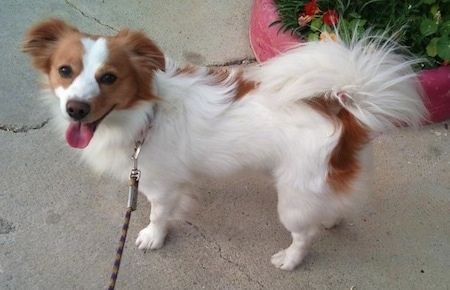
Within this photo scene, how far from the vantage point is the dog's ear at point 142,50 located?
6.96ft

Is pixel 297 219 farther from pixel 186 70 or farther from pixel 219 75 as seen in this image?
pixel 186 70

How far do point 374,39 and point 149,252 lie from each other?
1619 mm

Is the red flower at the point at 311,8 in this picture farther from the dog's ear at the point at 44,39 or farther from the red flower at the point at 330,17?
the dog's ear at the point at 44,39

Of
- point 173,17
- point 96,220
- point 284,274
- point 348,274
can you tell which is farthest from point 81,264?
point 173,17

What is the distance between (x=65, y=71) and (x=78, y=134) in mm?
280

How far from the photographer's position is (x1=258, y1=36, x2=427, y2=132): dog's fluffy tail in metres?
2.02

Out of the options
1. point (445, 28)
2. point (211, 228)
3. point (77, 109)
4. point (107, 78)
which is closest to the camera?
point (77, 109)

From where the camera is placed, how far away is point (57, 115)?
2352mm

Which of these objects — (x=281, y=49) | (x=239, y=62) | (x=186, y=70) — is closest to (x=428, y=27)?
(x=281, y=49)

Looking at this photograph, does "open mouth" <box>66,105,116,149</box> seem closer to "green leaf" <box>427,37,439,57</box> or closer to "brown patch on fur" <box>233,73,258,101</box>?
"brown patch on fur" <box>233,73,258,101</box>

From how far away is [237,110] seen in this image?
2.24m

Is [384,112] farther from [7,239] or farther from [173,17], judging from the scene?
[173,17]

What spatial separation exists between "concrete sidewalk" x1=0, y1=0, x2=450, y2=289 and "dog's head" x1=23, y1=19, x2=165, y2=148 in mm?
852

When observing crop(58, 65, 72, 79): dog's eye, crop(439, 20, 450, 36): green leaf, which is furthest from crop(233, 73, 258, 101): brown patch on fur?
crop(439, 20, 450, 36): green leaf
